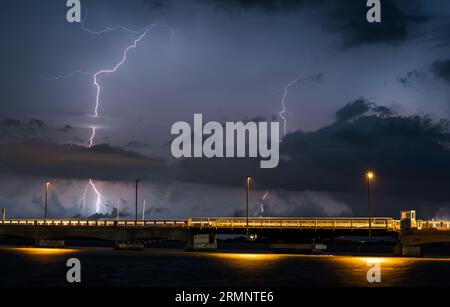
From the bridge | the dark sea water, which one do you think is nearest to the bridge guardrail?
the bridge

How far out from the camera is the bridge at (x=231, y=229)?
74725 mm

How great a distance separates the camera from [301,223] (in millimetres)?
80812

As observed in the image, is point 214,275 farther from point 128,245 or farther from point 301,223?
point 128,245

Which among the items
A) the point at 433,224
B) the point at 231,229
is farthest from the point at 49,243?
the point at 433,224

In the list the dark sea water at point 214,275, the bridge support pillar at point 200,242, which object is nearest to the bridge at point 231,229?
the bridge support pillar at point 200,242

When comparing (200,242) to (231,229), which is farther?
(200,242)

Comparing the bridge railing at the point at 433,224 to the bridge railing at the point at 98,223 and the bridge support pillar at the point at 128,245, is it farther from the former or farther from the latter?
the bridge support pillar at the point at 128,245

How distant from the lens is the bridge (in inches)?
2942

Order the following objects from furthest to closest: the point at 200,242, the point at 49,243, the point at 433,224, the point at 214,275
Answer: the point at 49,243, the point at 200,242, the point at 433,224, the point at 214,275

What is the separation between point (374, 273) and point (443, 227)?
24.4m

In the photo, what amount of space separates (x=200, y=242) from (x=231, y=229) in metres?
11.1
